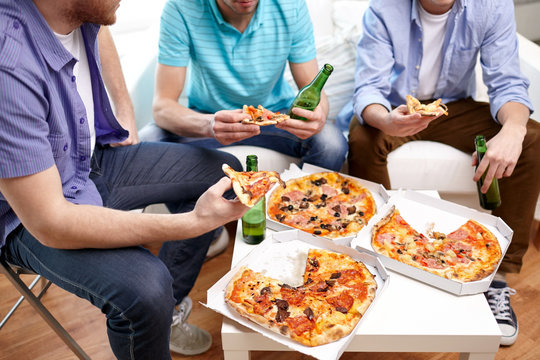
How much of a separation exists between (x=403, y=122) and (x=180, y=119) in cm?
84

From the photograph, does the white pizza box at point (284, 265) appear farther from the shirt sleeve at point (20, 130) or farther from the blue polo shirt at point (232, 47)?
the blue polo shirt at point (232, 47)

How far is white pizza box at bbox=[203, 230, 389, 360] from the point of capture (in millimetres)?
1213

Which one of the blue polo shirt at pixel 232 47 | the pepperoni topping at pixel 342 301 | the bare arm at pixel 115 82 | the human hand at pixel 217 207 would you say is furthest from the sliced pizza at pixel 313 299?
the blue polo shirt at pixel 232 47

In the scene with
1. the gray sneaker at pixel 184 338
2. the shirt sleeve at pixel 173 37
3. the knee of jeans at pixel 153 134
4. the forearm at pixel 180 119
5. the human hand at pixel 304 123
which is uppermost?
the shirt sleeve at pixel 173 37

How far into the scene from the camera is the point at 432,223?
1.63m

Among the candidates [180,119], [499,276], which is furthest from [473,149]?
[180,119]

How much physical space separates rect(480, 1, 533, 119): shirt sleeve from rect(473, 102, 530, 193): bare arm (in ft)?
0.46

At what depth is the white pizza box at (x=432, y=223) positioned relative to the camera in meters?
1.35

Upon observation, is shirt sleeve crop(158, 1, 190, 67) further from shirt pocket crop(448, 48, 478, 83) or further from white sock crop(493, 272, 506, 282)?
white sock crop(493, 272, 506, 282)

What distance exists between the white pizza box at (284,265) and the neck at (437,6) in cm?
112

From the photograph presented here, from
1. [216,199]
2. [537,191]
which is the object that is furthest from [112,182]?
[537,191]

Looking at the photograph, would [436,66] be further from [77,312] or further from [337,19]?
[77,312]

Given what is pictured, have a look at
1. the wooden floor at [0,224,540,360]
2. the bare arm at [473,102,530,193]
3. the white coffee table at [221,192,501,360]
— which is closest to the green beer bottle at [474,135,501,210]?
the bare arm at [473,102,530,193]

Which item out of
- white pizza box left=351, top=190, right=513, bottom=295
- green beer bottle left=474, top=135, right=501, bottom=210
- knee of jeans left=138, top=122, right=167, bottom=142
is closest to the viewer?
white pizza box left=351, top=190, right=513, bottom=295
